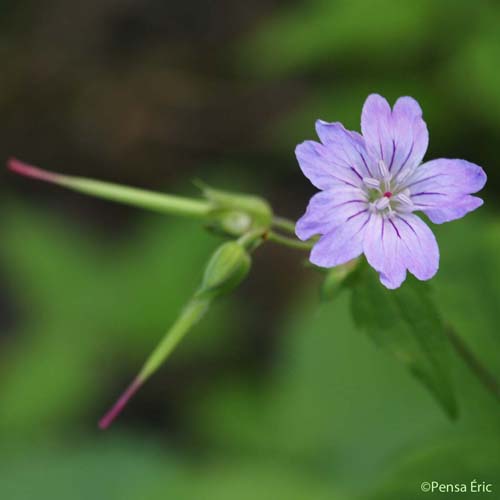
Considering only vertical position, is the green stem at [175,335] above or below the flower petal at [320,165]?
below

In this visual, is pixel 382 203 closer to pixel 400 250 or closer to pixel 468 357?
pixel 400 250

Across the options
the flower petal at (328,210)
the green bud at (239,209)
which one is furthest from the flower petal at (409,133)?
the green bud at (239,209)

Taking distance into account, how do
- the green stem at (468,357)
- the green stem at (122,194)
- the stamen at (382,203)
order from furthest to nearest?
the green stem at (468,357) → the green stem at (122,194) → the stamen at (382,203)

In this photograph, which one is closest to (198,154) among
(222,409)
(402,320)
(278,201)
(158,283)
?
(278,201)

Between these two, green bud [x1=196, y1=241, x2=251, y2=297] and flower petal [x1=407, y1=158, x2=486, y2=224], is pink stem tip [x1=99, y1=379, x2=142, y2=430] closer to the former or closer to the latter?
Result: green bud [x1=196, y1=241, x2=251, y2=297]

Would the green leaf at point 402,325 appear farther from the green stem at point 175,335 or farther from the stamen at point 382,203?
the green stem at point 175,335

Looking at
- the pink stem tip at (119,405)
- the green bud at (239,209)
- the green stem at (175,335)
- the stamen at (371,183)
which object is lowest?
the pink stem tip at (119,405)

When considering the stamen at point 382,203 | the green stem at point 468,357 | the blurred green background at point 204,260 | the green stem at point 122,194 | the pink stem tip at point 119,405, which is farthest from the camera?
the blurred green background at point 204,260
